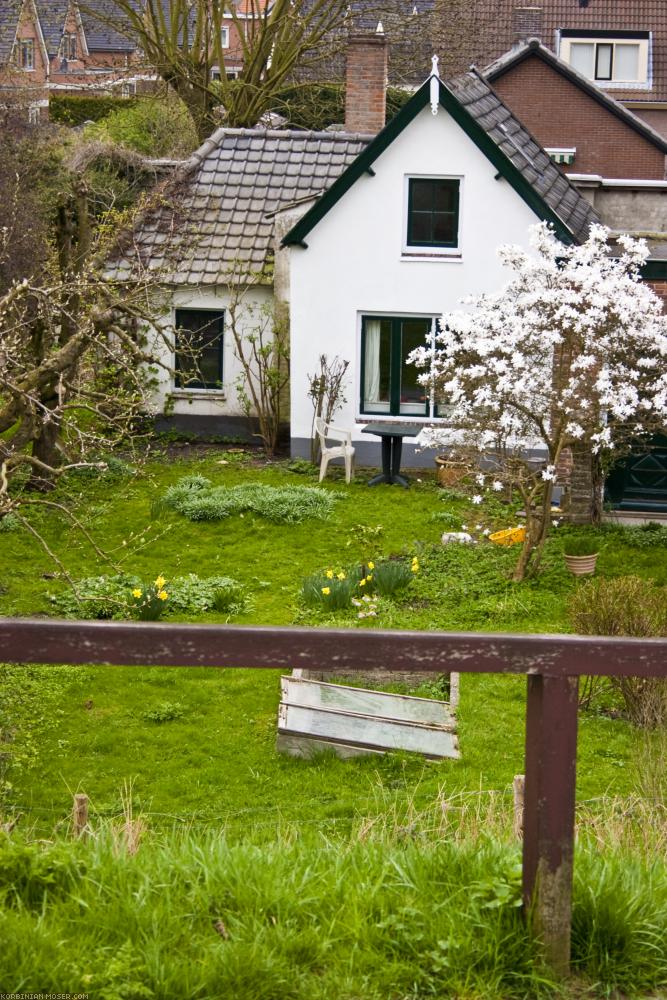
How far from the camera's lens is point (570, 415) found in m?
15.0

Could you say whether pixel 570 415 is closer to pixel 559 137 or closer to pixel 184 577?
pixel 184 577

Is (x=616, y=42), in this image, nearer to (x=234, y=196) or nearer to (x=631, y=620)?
(x=234, y=196)

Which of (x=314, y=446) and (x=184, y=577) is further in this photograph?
(x=314, y=446)

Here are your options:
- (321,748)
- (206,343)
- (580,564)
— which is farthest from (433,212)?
(321,748)

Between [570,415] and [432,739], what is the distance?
6111 millimetres

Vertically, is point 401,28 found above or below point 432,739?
above

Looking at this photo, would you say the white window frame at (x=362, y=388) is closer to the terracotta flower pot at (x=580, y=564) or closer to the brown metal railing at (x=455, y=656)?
the terracotta flower pot at (x=580, y=564)

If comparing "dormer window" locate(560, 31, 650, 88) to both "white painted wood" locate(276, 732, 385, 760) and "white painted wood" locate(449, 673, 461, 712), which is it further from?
"white painted wood" locate(276, 732, 385, 760)

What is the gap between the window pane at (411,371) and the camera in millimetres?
20875

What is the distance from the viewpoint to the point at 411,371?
2089 centimetres

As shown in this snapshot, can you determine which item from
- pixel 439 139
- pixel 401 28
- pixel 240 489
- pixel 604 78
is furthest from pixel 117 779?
pixel 604 78

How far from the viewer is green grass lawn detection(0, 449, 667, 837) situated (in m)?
9.37

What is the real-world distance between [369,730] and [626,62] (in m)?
39.6

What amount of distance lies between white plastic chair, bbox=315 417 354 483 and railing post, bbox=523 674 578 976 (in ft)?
54.4
